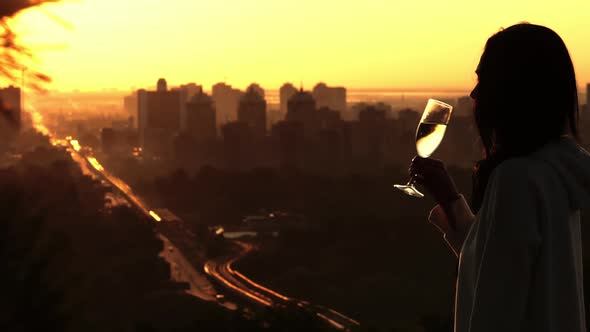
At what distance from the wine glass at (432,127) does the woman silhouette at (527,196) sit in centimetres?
33

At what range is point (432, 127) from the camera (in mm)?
1612

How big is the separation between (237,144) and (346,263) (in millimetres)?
25332

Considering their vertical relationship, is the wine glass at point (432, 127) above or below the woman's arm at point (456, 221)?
above

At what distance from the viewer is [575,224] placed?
124 centimetres

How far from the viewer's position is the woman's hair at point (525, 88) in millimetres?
1185

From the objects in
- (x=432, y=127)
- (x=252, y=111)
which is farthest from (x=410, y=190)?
(x=252, y=111)

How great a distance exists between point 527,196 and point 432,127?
48 centimetres

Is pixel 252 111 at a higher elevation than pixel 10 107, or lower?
lower

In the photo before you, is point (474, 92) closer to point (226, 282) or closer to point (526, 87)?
point (526, 87)

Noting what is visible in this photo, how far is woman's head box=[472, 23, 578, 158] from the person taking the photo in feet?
3.89

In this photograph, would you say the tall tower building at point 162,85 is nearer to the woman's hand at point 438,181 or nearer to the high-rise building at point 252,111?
the high-rise building at point 252,111

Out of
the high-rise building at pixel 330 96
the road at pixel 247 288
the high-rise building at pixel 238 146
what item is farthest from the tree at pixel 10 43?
the high-rise building at pixel 330 96

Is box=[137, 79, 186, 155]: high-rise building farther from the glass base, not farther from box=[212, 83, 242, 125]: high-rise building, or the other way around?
the glass base

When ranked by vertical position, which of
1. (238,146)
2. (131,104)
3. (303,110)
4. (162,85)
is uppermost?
(162,85)
